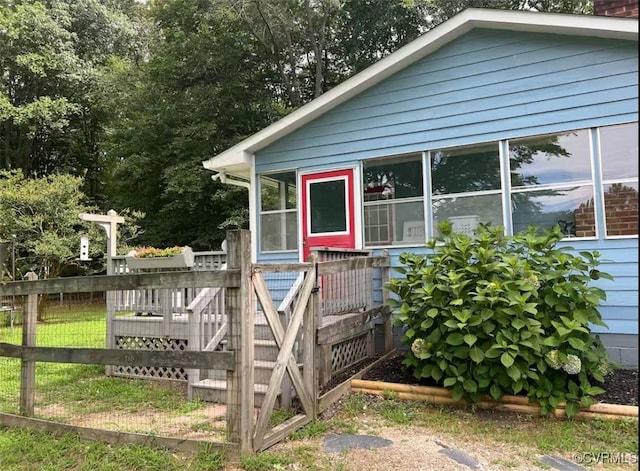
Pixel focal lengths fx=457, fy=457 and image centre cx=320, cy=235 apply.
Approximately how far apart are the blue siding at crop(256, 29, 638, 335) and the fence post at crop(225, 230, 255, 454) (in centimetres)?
339

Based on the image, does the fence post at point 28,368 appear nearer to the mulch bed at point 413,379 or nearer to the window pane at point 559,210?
the mulch bed at point 413,379

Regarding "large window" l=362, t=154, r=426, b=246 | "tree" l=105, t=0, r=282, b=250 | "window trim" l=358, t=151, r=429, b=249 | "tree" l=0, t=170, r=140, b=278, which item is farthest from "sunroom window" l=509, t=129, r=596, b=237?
"tree" l=0, t=170, r=140, b=278

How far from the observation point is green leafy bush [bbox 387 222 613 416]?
3.77 metres

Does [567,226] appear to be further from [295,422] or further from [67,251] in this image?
[67,251]

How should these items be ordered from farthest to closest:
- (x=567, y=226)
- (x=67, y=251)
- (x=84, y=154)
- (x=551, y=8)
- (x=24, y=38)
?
(x=84, y=154)
(x=24, y=38)
(x=551, y=8)
(x=67, y=251)
(x=567, y=226)

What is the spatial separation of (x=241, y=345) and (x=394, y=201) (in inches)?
150

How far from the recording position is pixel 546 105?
5.39 meters

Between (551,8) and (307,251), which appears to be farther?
(551,8)

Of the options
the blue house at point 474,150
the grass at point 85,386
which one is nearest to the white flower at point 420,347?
the blue house at point 474,150

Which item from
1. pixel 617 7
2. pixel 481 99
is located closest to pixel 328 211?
pixel 481 99

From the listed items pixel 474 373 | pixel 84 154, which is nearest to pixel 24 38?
pixel 84 154

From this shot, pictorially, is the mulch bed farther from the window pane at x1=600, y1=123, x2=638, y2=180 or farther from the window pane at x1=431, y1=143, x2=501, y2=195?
the window pane at x1=431, y1=143, x2=501, y2=195

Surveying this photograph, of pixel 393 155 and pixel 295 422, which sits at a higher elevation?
pixel 393 155

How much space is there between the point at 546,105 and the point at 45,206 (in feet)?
41.9
